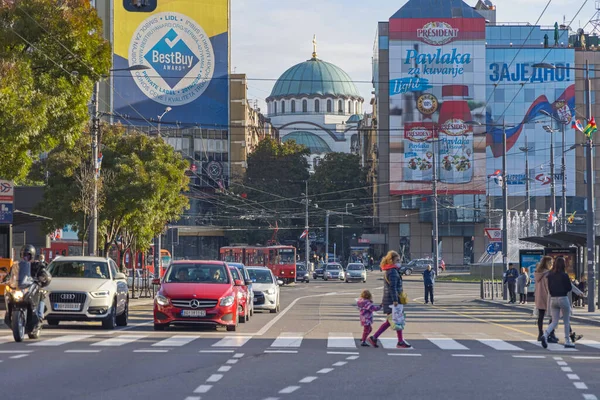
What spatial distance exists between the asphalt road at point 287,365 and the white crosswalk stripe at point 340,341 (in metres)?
0.02

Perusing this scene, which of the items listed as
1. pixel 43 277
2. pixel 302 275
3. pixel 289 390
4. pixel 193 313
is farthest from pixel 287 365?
pixel 302 275

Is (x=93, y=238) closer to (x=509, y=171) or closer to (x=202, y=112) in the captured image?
(x=202, y=112)

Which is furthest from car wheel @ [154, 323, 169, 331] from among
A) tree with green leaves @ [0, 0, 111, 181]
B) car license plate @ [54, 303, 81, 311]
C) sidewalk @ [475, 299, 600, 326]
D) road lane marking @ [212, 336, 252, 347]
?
sidewalk @ [475, 299, 600, 326]

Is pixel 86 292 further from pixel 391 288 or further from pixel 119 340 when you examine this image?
pixel 391 288

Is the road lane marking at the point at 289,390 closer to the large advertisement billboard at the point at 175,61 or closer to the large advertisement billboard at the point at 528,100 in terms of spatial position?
the large advertisement billboard at the point at 175,61

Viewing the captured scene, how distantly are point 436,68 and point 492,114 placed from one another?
21.9 ft

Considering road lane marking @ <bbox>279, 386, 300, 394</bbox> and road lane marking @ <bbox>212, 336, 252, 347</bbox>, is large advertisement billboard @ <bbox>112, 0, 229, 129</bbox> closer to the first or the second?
road lane marking @ <bbox>212, 336, 252, 347</bbox>

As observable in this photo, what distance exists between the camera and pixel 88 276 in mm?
22859

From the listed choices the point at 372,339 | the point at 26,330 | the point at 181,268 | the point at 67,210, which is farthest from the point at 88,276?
the point at 67,210

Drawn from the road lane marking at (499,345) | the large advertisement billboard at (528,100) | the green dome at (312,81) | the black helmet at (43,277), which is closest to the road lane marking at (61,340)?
the black helmet at (43,277)

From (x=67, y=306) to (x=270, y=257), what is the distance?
48.3m

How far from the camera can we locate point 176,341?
741 inches

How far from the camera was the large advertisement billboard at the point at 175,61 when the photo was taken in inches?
3484

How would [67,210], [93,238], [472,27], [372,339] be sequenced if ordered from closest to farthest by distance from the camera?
[372,339] < [93,238] < [67,210] < [472,27]
